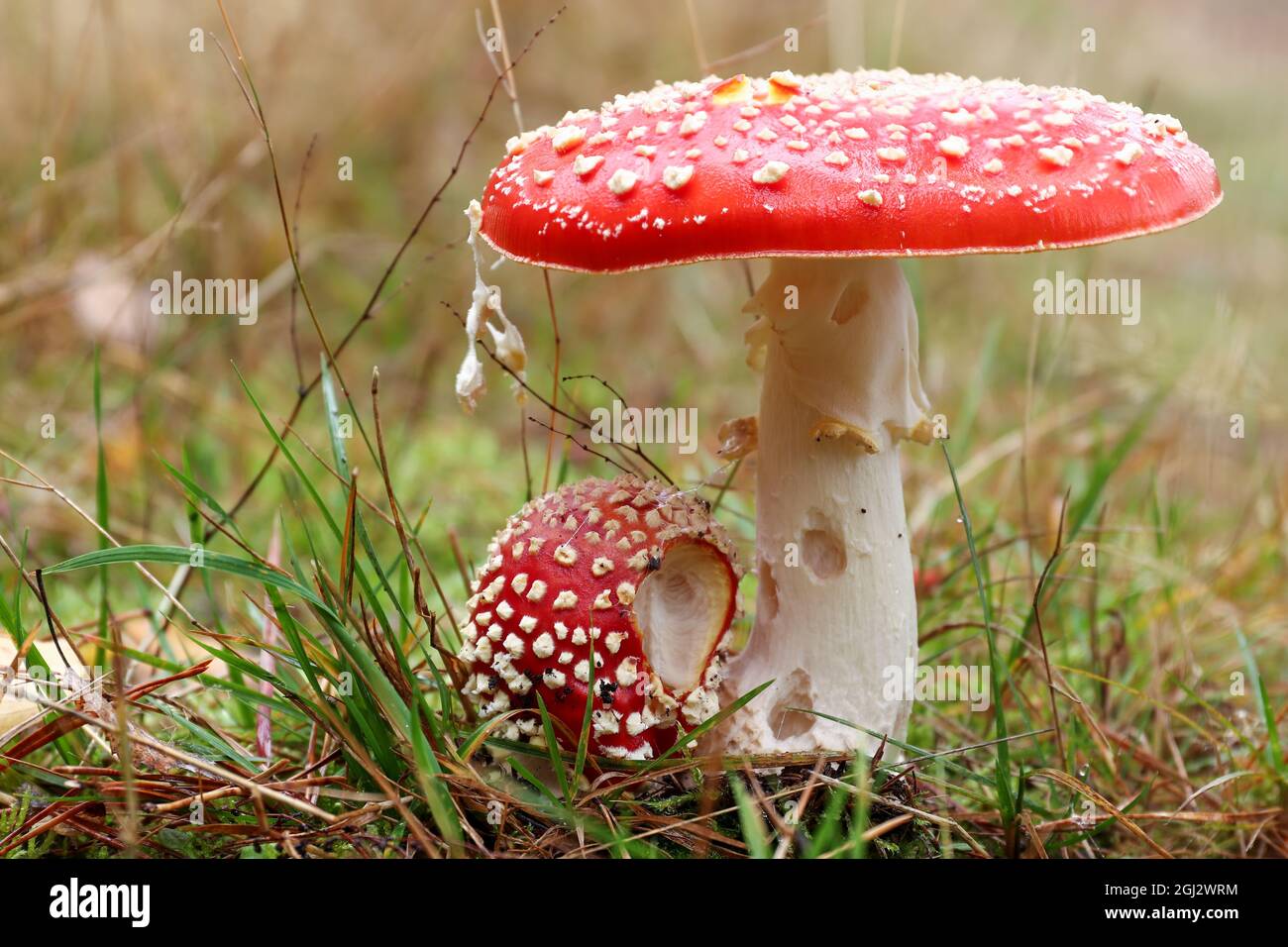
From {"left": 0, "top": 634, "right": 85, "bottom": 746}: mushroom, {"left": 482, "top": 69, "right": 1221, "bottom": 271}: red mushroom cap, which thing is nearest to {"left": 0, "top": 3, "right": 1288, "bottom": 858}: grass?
{"left": 0, "top": 634, "right": 85, "bottom": 746}: mushroom

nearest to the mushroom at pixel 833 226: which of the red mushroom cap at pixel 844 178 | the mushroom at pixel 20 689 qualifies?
the red mushroom cap at pixel 844 178

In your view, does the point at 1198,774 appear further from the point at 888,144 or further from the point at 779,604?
the point at 888,144

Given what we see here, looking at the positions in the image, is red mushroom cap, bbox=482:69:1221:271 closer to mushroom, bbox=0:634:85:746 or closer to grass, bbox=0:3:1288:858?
grass, bbox=0:3:1288:858

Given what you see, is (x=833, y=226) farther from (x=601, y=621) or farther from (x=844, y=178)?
(x=601, y=621)

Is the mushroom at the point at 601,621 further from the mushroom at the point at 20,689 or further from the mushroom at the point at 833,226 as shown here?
the mushroom at the point at 20,689

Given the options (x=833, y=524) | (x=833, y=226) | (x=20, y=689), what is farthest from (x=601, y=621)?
(x=20, y=689)
